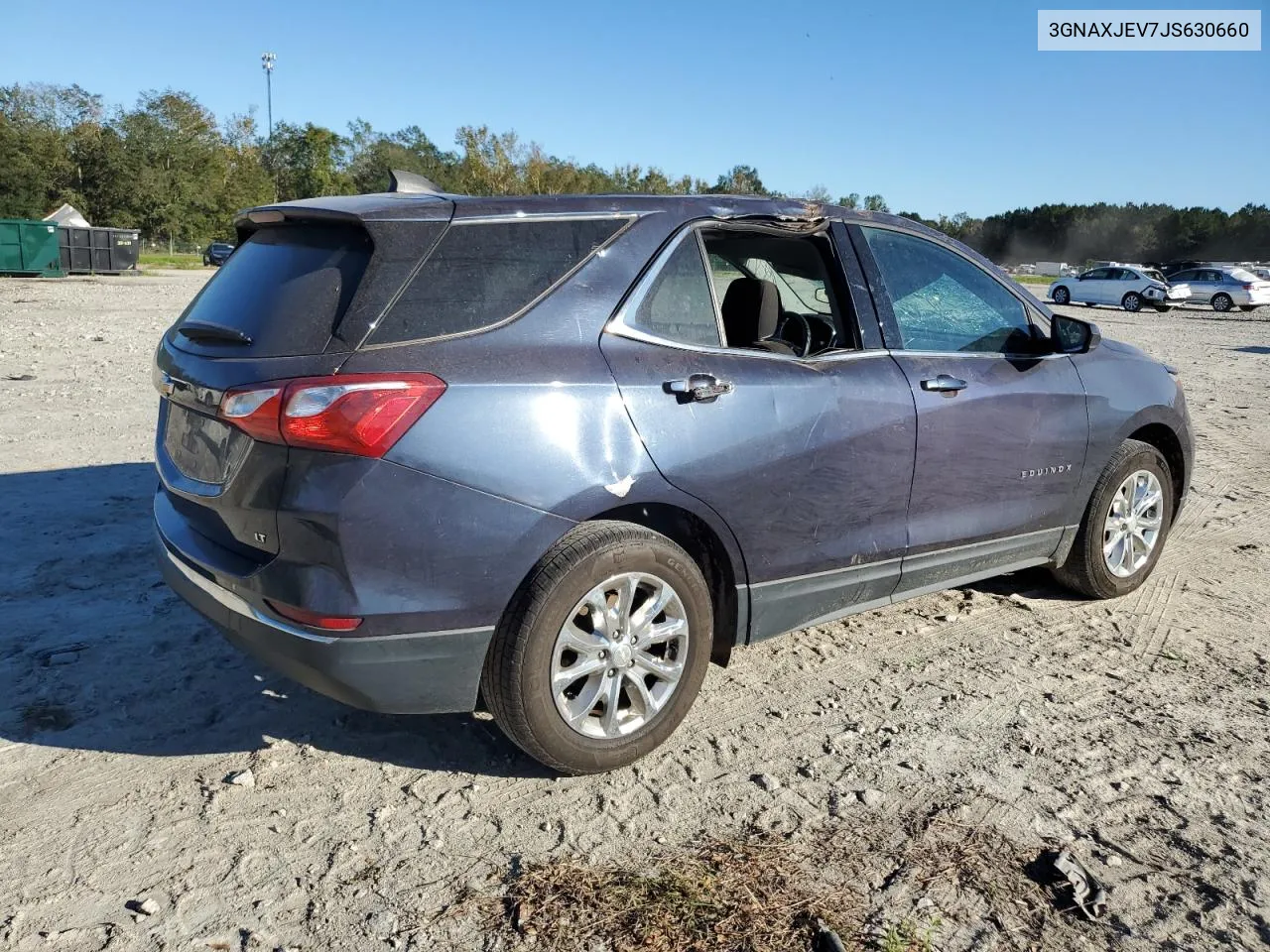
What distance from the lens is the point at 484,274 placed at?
3037 mm

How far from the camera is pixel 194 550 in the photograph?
3158 millimetres

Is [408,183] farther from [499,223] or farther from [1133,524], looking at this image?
[1133,524]

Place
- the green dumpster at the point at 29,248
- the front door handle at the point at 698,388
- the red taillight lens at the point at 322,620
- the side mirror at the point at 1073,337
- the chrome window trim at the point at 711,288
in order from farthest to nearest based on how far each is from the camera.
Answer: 1. the green dumpster at the point at 29,248
2. the side mirror at the point at 1073,337
3. the chrome window trim at the point at 711,288
4. the front door handle at the point at 698,388
5. the red taillight lens at the point at 322,620

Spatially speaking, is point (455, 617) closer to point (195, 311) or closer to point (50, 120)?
point (195, 311)

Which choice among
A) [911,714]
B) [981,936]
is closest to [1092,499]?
[911,714]

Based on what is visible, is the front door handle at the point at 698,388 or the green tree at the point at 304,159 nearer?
the front door handle at the point at 698,388

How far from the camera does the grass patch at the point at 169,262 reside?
49.1 metres

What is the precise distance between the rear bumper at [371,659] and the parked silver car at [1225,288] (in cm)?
3936

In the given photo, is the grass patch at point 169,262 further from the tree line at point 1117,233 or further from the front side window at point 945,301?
the tree line at point 1117,233

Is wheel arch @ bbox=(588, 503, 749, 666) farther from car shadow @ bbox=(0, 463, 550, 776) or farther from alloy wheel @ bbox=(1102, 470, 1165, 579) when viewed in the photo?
alloy wheel @ bbox=(1102, 470, 1165, 579)

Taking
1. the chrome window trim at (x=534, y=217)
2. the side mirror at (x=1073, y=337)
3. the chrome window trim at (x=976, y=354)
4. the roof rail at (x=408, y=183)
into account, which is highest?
the roof rail at (x=408, y=183)

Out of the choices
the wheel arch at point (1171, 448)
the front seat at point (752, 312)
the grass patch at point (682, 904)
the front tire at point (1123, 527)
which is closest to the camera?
the grass patch at point (682, 904)

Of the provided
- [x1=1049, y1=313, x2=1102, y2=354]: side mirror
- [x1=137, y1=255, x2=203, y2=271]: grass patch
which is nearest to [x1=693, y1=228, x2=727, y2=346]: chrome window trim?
[x1=1049, y1=313, x2=1102, y2=354]: side mirror

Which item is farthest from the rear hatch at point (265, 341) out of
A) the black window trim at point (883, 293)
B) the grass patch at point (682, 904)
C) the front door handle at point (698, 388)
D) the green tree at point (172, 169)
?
the green tree at point (172, 169)
